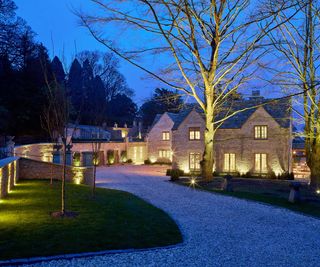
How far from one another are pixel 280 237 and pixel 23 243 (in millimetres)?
6113

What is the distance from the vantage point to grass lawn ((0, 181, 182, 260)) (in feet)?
22.1

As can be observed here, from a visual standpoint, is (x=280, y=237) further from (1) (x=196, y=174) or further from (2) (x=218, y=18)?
(1) (x=196, y=174)

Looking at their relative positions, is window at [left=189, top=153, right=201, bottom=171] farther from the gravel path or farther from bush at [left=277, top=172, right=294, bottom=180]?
the gravel path

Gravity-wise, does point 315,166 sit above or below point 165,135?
below

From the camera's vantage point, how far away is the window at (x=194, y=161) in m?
29.4

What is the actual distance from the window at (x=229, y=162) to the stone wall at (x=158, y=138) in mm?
12597

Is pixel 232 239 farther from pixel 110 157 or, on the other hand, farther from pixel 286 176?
pixel 110 157

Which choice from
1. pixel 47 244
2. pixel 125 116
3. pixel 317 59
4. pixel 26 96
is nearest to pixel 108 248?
pixel 47 244

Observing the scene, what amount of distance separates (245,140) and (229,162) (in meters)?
2.32

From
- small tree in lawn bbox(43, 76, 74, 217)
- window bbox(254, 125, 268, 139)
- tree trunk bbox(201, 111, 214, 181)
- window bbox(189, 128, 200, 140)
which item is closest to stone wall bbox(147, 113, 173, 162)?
window bbox(189, 128, 200, 140)

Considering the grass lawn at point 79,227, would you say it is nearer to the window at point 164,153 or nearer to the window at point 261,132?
the window at point 261,132

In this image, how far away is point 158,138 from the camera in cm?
4091

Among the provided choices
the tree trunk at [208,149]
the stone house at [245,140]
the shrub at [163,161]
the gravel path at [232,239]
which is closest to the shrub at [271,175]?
the stone house at [245,140]

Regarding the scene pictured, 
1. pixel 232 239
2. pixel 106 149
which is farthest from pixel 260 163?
pixel 232 239
